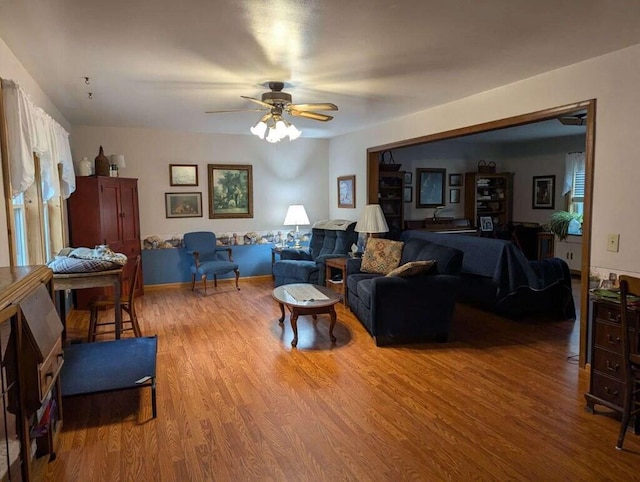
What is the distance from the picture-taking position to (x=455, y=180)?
26.5 feet

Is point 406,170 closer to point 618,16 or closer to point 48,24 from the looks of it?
point 618,16

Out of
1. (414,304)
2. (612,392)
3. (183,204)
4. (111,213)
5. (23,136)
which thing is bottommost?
(612,392)

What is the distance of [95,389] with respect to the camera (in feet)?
8.89

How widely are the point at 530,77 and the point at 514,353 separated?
2344mm

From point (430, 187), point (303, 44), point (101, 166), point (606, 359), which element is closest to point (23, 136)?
point (303, 44)

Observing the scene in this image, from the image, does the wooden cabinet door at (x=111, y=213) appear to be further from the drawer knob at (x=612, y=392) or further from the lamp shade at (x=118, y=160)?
the drawer knob at (x=612, y=392)

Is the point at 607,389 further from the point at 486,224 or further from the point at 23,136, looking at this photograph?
the point at 486,224

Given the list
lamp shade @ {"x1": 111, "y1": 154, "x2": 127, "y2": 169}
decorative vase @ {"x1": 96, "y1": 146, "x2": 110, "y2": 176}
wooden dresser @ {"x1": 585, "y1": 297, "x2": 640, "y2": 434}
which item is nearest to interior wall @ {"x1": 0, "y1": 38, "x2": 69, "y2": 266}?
decorative vase @ {"x1": 96, "y1": 146, "x2": 110, "y2": 176}

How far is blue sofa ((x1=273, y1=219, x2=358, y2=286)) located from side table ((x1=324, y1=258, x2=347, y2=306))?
0.18 metres

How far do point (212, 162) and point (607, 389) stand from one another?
5.67m

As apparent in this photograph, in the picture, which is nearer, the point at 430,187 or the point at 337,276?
the point at 337,276

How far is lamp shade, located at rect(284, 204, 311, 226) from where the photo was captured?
6918 mm

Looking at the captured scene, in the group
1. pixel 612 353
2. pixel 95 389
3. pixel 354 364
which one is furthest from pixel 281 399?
pixel 612 353

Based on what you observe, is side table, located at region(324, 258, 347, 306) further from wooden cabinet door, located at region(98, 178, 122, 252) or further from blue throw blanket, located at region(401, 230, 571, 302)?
wooden cabinet door, located at region(98, 178, 122, 252)
